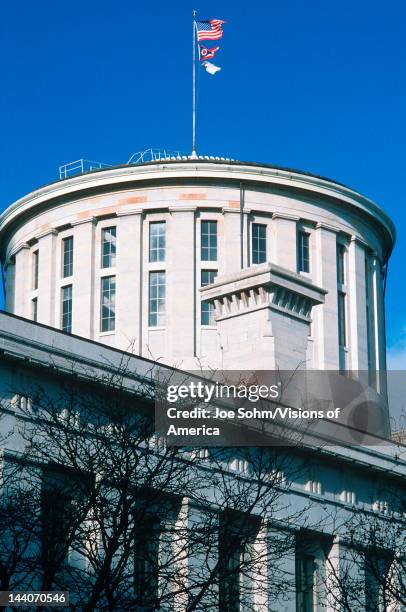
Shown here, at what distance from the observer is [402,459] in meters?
51.3

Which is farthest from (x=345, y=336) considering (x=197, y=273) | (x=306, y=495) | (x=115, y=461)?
(x=115, y=461)

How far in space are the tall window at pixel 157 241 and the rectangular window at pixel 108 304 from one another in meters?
2.23

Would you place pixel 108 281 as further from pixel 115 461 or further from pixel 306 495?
pixel 115 461

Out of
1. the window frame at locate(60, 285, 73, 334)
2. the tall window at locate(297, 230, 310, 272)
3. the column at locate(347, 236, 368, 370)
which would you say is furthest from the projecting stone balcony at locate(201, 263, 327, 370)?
the column at locate(347, 236, 368, 370)

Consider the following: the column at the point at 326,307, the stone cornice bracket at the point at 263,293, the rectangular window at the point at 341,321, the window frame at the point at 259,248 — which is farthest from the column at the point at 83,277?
the stone cornice bracket at the point at 263,293

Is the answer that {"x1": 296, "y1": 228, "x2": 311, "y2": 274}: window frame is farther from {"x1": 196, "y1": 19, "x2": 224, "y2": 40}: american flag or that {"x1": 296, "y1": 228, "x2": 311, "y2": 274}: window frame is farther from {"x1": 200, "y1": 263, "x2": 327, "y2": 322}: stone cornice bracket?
{"x1": 200, "y1": 263, "x2": 327, "y2": 322}: stone cornice bracket

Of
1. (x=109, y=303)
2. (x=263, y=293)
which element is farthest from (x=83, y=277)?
(x=263, y=293)

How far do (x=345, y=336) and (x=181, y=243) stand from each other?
967cm

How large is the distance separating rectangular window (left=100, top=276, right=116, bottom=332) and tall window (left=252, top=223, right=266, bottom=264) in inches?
271

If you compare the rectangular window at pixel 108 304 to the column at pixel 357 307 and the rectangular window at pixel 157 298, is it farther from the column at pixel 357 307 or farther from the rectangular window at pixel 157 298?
the column at pixel 357 307

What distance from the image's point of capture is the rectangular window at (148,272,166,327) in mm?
68438

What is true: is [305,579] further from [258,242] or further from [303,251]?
[303,251]

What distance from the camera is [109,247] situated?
7056 cm

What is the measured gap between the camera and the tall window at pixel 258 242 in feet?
230
